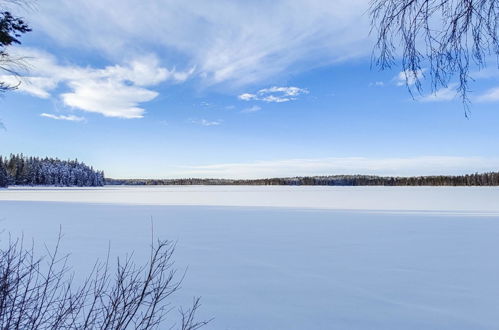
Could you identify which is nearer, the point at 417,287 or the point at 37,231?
the point at 417,287

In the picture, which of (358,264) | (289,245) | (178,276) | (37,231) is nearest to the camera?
(178,276)

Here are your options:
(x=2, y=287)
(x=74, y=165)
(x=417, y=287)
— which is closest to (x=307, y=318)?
(x=417, y=287)

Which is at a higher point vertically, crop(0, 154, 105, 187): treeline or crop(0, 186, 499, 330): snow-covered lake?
crop(0, 154, 105, 187): treeline

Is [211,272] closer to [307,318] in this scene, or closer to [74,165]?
[307,318]

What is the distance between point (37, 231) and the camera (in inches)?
343

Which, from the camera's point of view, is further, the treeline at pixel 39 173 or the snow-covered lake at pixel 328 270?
the treeline at pixel 39 173

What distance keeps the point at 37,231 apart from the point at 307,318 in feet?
26.2

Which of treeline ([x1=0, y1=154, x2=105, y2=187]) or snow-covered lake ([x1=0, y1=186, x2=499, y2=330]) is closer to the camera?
snow-covered lake ([x1=0, y1=186, x2=499, y2=330])

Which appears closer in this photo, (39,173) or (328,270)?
(328,270)

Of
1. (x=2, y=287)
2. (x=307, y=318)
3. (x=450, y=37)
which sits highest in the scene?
(x=450, y=37)

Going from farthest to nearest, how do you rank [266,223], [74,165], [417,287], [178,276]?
[74,165] < [266,223] < [178,276] < [417,287]

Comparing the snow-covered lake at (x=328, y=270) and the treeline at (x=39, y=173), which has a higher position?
the treeline at (x=39, y=173)

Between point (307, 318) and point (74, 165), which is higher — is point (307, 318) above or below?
below

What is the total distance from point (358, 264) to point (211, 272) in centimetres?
230
